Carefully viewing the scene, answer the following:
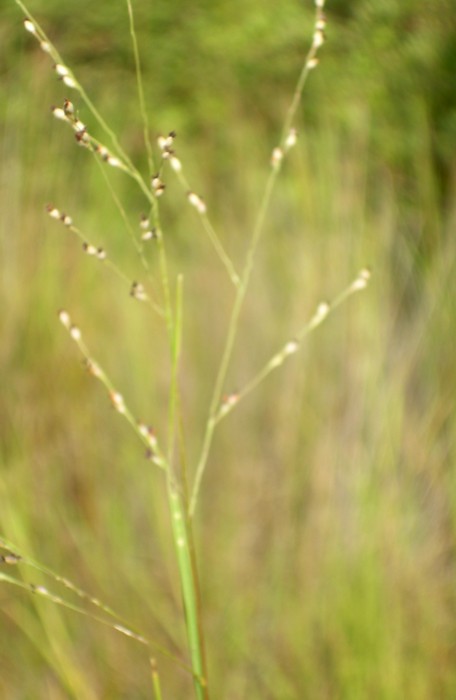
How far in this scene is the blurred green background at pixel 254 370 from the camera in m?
1.01

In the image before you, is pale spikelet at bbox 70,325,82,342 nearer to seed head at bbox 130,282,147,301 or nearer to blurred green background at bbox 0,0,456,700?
seed head at bbox 130,282,147,301

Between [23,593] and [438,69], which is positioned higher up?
[438,69]

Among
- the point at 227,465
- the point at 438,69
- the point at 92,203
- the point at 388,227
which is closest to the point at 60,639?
the point at 227,465

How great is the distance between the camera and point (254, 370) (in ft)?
4.29

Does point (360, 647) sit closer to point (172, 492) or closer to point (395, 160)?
point (172, 492)

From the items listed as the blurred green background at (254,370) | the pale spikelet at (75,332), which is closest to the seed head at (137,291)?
the pale spikelet at (75,332)

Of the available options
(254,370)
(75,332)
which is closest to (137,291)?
(75,332)

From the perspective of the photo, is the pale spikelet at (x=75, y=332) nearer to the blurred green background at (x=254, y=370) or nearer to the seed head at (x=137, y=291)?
the seed head at (x=137, y=291)

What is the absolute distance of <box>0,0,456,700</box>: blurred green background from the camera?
39.8 inches

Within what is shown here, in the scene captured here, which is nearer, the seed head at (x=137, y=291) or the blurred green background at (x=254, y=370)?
the seed head at (x=137, y=291)

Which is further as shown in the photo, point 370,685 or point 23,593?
point 23,593

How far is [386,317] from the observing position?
4.09 ft

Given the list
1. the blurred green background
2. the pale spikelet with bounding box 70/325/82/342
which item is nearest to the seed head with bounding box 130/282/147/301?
the pale spikelet with bounding box 70/325/82/342

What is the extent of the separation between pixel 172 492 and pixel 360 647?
1.93ft
